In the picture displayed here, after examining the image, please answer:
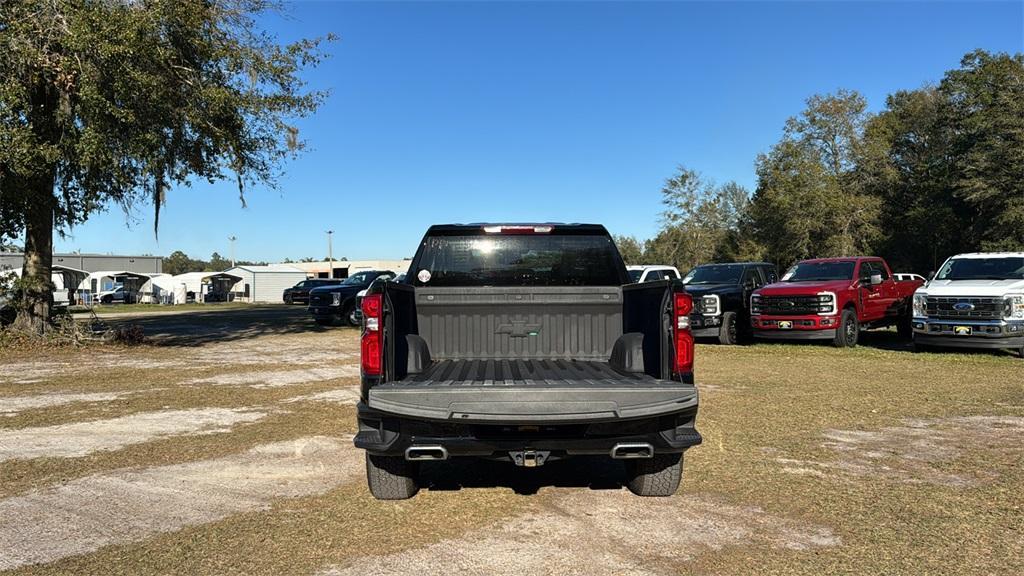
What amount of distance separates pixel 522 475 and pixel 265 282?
206 ft

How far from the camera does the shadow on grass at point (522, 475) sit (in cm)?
510

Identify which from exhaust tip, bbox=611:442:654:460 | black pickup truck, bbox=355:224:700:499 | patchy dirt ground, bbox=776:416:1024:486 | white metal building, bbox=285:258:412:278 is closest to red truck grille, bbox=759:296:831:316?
patchy dirt ground, bbox=776:416:1024:486

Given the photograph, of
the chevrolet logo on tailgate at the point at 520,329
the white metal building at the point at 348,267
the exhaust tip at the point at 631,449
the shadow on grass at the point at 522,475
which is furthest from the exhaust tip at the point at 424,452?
the white metal building at the point at 348,267

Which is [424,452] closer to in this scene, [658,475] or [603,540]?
[603,540]

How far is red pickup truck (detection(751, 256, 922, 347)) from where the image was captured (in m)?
14.1

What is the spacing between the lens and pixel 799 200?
163 feet

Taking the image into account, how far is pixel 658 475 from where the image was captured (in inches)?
186

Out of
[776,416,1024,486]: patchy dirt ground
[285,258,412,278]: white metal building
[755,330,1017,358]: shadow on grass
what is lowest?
[776,416,1024,486]: patchy dirt ground

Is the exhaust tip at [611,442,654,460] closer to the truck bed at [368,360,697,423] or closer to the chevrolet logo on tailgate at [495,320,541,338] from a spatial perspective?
the truck bed at [368,360,697,423]

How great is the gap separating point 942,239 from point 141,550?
5039 cm

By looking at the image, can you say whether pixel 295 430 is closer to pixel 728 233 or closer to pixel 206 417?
pixel 206 417

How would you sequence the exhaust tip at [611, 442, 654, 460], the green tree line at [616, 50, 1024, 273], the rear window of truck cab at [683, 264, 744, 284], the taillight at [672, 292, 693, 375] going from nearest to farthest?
the exhaust tip at [611, 442, 654, 460], the taillight at [672, 292, 693, 375], the rear window of truck cab at [683, 264, 744, 284], the green tree line at [616, 50, 1024, 273]

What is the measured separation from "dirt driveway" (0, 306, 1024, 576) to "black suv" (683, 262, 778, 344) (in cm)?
635

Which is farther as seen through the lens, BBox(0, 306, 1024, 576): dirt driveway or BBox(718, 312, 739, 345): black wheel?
BBox(718, 312, 739, 345): black wheel
